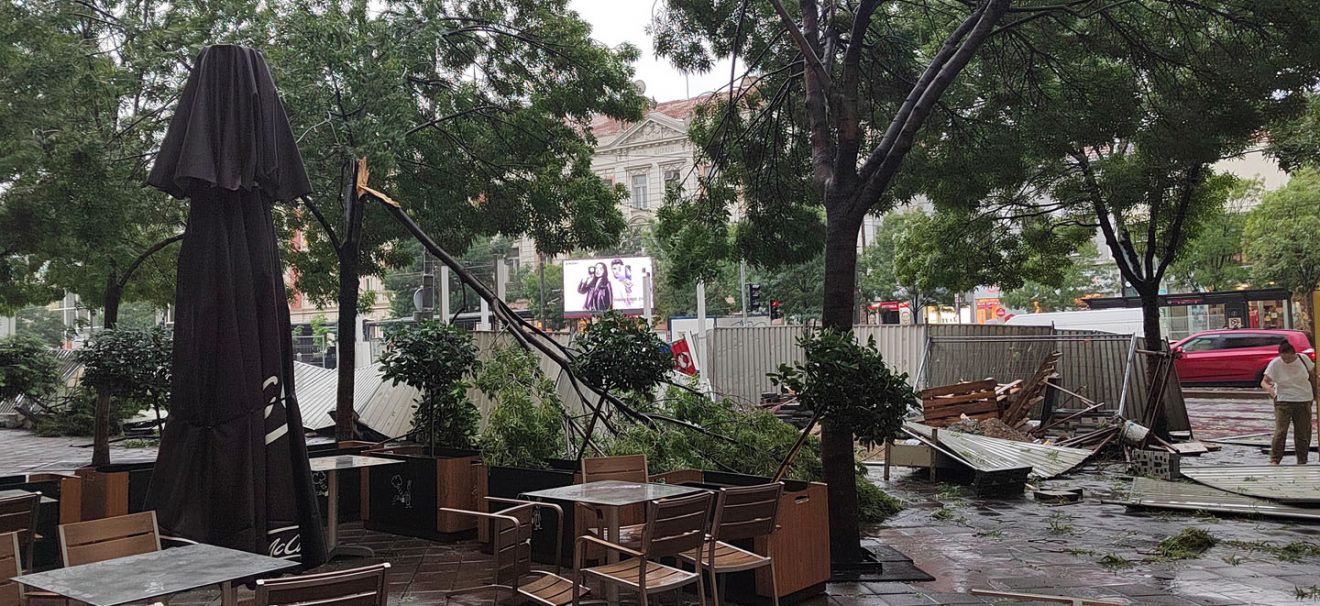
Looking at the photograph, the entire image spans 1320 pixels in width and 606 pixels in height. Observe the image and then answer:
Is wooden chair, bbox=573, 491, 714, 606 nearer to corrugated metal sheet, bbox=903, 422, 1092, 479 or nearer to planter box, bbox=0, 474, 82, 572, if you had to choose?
planter box, bbox=0, 474, 82, 572

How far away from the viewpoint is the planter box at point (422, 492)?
8.66 m

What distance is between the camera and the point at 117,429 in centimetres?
2017

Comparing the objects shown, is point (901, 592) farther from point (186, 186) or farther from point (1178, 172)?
point (1178, 172)

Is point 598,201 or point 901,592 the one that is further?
point 598,201

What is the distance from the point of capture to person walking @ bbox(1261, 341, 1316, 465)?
42.2ft

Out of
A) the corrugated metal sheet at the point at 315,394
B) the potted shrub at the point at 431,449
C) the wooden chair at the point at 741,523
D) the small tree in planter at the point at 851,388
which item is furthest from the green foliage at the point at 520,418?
the corrugated metal sheet at the point at 315,394

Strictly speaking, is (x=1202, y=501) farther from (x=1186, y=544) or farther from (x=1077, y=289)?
(x=1077, y=289)

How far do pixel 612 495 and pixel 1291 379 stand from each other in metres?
11.0

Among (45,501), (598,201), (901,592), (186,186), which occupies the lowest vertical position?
(901,592)

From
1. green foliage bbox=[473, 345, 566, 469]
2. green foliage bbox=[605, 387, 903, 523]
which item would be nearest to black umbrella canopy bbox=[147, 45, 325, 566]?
green foliage bbox=[473, 345, 566, 469]

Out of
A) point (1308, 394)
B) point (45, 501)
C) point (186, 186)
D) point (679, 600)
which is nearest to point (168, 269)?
point (45, 501)

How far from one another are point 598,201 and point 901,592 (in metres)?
9.06

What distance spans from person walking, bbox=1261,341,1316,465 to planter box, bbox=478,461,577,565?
10.1m

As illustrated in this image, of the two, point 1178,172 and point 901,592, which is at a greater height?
point 1178,172
